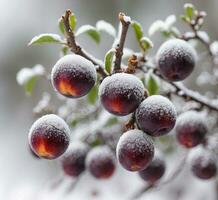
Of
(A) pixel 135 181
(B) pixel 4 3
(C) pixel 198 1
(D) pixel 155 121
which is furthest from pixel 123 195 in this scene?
(B) pixel 4 3

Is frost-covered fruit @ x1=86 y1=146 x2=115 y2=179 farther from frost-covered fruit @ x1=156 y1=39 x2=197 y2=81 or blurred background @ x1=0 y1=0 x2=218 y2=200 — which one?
blurred background @ x1=0 y1=0 x2=218 y2=200

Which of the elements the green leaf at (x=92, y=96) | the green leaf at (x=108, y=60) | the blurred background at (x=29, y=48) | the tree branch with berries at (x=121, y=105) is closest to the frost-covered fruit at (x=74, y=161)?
the tree branch with berries at (x=121, y=105)

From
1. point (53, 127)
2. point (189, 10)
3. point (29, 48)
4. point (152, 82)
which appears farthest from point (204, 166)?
point (29, 48)

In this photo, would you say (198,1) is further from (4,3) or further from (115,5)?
(4,3)

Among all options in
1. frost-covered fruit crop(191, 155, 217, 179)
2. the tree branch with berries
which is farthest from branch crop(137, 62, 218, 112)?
frost-covered fruit crop(191, 155, 217, 179)

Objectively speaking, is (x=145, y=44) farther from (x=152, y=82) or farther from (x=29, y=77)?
(x=29, y=77)

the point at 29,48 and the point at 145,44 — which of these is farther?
the point at 29,48

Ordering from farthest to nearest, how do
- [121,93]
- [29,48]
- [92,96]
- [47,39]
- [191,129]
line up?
[29,48] < [92,96] < [191,129] < [47,39] < [121,93]
